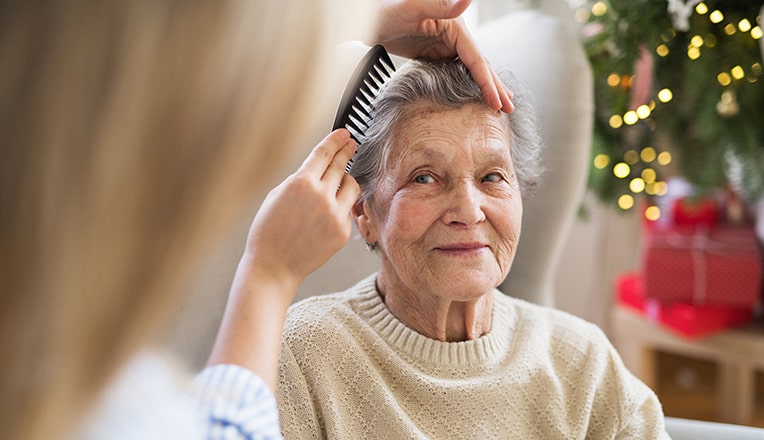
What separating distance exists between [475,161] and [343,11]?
499 mm

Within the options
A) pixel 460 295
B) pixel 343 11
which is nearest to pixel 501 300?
pixel 460 295

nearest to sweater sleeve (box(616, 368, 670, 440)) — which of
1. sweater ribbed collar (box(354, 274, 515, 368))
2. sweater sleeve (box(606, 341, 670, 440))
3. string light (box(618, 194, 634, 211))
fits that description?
sweater sleeve (box(606, 341, 670, 440))

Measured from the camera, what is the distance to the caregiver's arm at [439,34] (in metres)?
1.16

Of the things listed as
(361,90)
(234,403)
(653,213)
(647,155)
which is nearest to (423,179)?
(361,90)

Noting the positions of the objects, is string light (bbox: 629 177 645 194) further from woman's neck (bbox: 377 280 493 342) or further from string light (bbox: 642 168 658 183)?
woman's neck (bbox: 377 280 493 342)

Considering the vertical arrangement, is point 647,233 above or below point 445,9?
below

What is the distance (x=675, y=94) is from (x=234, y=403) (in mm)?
1557

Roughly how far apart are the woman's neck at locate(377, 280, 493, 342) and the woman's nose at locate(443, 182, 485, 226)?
13 cm

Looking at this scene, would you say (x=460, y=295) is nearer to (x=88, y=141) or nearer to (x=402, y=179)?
(x=402, y=179)

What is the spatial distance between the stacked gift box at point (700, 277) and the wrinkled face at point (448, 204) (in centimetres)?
142

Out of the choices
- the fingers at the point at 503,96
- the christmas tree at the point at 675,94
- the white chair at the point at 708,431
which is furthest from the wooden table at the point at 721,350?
the fingers at the point at 503,96

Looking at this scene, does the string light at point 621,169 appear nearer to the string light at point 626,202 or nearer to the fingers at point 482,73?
the string light at point 626,202

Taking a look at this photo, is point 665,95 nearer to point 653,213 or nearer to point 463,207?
point 653,213

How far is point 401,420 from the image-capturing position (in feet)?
3.80
